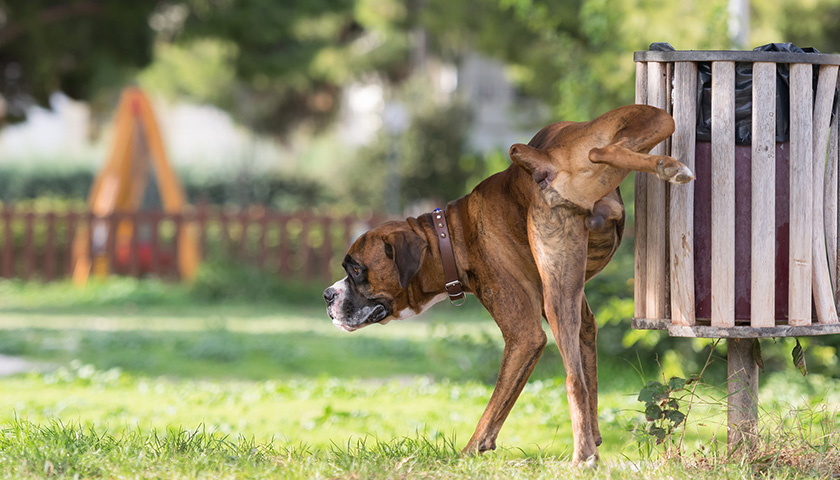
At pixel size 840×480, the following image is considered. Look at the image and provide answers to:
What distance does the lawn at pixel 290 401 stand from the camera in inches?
152

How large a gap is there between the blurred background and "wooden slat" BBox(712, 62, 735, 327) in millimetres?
2949

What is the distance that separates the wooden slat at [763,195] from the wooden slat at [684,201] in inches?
9.3

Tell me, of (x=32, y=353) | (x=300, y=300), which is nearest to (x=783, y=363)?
(x=32, y=353)

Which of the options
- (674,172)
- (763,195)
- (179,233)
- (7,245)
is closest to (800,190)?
(763,195)

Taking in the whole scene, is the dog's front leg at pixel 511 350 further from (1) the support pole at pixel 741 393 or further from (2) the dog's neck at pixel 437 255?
(1) the support pole at pixel 741 393

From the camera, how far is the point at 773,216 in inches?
152

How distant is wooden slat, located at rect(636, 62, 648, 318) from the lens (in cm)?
409

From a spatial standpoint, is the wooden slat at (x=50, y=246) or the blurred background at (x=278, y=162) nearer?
the blurred background at (x=278, y=162)

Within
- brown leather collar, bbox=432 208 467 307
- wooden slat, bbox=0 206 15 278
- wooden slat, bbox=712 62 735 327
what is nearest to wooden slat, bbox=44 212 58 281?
wooden slat, bbox=0 206 15 278

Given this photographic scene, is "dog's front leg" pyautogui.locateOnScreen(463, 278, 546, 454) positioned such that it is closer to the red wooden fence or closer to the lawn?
the lawn

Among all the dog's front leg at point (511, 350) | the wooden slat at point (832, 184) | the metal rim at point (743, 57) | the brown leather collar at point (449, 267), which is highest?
the metal rim at point (743, 57)

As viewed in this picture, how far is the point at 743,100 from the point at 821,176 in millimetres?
460

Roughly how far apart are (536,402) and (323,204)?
57.8 feet

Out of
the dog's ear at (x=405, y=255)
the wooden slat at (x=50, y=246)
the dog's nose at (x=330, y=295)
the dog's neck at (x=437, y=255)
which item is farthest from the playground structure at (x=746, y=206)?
the wooden slat at (x=50, y=246)
